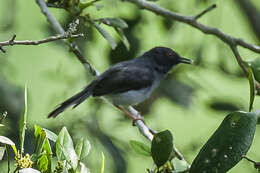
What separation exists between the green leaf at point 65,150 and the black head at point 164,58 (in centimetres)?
312

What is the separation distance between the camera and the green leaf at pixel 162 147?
1.66m

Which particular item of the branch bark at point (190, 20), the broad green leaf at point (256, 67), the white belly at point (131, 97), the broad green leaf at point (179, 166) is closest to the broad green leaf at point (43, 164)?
the broad green leaf at point (179, 166)

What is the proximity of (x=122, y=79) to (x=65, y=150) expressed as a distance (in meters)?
2.67

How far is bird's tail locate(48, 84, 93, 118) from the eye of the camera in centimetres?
355

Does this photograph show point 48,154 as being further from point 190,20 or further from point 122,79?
point 122,79

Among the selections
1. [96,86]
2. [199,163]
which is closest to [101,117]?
[96,86]

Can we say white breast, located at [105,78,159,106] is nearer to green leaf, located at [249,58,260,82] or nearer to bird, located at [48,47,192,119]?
bird, located at [48,47,192,119]

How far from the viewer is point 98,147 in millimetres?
3662

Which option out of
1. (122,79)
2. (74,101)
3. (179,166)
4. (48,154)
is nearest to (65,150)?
(48,154)

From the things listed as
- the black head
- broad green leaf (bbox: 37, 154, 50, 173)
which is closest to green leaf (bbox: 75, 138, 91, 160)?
broad green leaf (bbox: 37, 154, 50, 173)

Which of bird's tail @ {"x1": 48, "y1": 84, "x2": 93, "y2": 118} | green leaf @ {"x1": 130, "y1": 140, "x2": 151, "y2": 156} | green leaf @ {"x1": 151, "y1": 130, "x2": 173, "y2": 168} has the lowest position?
bird's tail @ {"x1": 48, "y1": 84, "x2": 93, "y2": 118}

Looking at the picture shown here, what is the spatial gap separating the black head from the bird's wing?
0.29m

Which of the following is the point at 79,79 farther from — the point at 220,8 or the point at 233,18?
the point at 233,18

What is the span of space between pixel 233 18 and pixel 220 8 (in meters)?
1.87
